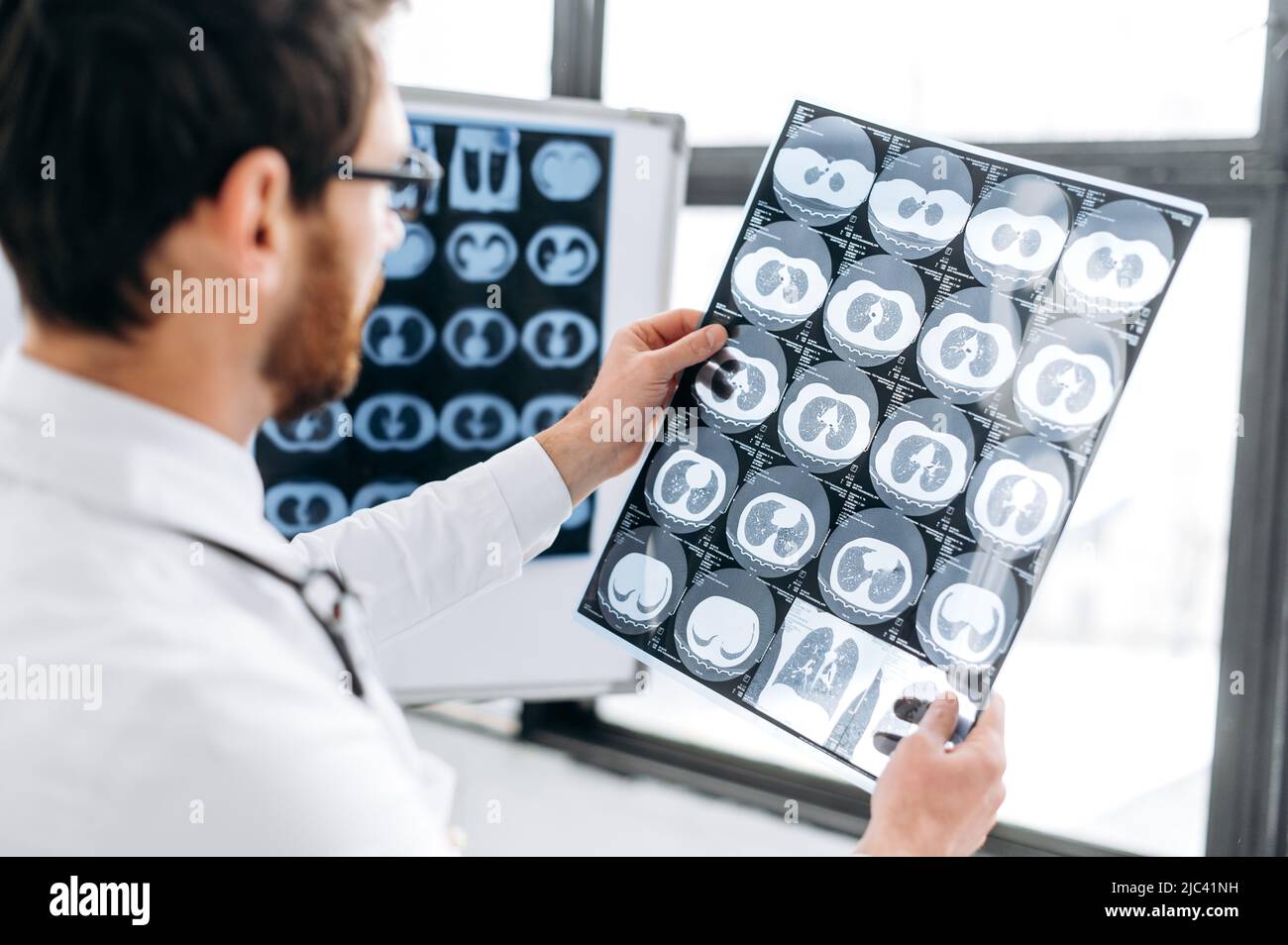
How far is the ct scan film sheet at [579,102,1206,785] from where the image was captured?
993mm

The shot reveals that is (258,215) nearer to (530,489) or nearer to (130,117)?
(130,117)

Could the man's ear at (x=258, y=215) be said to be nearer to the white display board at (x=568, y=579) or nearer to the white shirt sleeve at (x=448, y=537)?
the white shirt sleeve at (x=448, y=537)

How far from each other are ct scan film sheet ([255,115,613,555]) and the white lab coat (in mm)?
1013

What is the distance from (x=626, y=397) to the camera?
1.19m

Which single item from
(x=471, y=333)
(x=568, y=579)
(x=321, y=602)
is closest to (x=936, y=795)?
(x=321, y=602)

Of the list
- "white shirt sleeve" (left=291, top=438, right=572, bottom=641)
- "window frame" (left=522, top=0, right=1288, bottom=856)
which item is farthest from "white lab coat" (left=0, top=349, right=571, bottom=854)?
"window frame" (left=522, top=0, right=1288, bottom=856)

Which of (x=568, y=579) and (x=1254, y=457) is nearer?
(x=1254, y=457)

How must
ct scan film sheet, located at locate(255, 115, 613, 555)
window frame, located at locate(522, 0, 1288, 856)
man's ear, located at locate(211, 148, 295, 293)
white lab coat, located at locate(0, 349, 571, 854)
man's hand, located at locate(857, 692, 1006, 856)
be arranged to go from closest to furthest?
white lab coat, located at locate(0, 349, 571, 854) < man's ear, located at locate(211, 148, 295, 293) < man's hand, located at locate(857, 692, 1006, 856) < window frame, located at locate(522, 0, 1288, 856) < ct scan film sheet, located at locate(255, 115, 613, 555)

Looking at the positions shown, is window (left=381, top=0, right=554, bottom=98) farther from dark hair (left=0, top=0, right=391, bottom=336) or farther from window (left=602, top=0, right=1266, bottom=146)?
dark hair (left=0, top=0, right=391, bottom=336)

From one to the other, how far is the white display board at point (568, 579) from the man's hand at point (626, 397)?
1.93 feet

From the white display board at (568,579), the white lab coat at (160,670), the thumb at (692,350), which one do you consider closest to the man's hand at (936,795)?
the white lab coat at (160,670)

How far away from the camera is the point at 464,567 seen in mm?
1168

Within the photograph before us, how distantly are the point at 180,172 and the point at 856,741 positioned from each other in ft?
2.62

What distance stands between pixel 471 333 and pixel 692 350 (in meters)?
0.72
